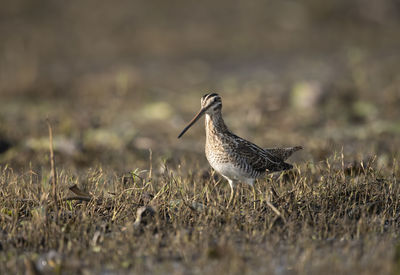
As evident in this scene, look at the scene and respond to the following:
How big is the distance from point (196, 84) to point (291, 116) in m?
4.14

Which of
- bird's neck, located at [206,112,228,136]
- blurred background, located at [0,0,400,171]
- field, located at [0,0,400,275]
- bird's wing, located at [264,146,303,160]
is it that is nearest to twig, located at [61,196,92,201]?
field, located at [0,0,400,275]

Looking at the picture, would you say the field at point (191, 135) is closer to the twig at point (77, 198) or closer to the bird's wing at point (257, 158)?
the twig at point (77, 198)

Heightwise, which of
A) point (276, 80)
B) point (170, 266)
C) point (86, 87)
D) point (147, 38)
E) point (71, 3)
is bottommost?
point (170, 266)

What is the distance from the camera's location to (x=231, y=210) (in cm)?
519

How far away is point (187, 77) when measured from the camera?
1497 centimetres

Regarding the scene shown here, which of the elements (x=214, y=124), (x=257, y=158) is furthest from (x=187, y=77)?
(x=257, y=158)

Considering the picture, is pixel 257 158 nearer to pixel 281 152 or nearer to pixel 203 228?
pixel 281 152

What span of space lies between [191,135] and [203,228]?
202 inches

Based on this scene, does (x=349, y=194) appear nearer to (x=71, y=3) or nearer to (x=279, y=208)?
(x=279, y=208)

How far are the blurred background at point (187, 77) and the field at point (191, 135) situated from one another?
0.05m

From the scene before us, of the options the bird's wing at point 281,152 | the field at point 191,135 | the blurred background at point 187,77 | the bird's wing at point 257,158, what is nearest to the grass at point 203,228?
the field at point 191,135

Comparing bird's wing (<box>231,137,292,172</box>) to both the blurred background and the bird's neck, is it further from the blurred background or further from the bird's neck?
the blurred background

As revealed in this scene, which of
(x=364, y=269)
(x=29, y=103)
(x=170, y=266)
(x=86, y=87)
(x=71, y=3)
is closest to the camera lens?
(x=364, y=269)

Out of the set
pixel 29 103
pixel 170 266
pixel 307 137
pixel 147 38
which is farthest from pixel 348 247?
pixel 147 38
